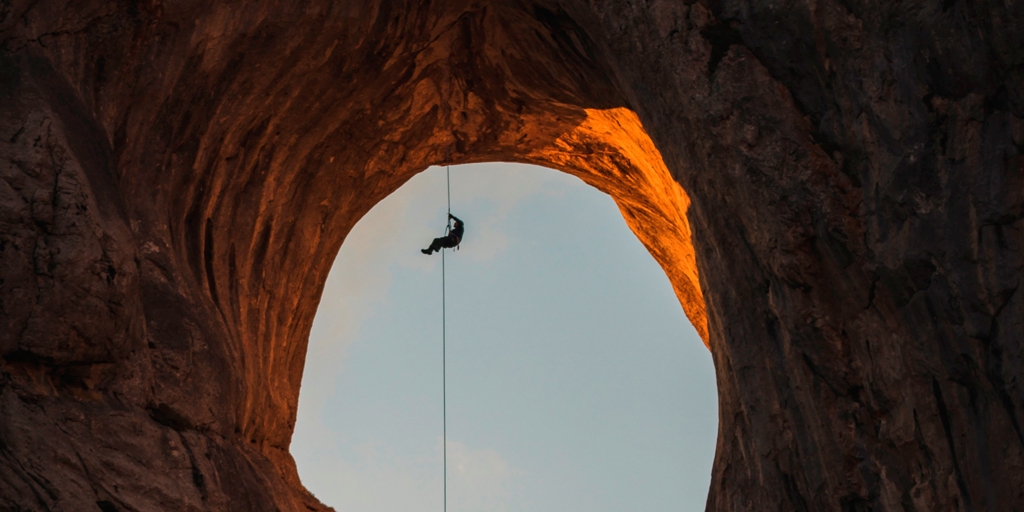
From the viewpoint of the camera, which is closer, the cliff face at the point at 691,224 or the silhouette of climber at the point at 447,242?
the cliff face at the point at 691,224

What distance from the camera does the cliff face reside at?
16.9 feet

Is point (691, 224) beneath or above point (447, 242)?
beneath

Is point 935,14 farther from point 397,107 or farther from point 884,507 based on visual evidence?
point 397,107

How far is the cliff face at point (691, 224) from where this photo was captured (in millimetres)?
5148

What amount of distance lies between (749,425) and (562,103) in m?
5.39

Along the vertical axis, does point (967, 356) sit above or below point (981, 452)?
above

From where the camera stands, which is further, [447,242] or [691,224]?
[447,242]

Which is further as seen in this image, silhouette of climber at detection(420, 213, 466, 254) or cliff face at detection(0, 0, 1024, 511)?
silhouette of climber at detection(420, 213, 466, 254)

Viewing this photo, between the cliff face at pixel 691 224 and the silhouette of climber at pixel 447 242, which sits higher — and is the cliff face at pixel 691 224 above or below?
below

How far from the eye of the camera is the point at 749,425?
21.5ft

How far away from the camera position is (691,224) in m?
7.32

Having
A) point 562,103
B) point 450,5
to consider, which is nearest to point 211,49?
point 450,5

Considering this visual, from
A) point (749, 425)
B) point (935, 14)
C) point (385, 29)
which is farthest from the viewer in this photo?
point (385, 29)

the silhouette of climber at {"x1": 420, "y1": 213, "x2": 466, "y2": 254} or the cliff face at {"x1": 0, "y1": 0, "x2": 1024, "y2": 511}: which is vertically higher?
the silhouette of climber at {"x1": 420, "y1": 213, "x2": 466, "y2": 254}
